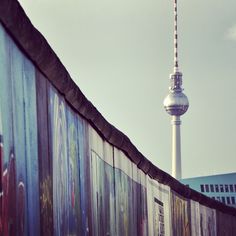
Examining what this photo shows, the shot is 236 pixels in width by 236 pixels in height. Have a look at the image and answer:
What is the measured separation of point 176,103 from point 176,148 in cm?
1605

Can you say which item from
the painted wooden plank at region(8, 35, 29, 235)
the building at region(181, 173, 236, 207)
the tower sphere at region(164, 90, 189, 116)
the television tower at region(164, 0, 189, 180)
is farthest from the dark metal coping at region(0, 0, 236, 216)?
the television tower at region(164, 0, 189, 180)

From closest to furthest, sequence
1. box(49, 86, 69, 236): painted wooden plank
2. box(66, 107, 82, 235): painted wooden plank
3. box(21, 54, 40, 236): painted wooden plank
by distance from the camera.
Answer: box(21, 54, 40, 236): painted wooden plank → box(49, 86, 69, 236): painted wooden plank → box(66, 107, 82, 235): painted wooden plank

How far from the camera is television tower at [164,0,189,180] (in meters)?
178

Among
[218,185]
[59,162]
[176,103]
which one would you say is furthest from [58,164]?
[176,103]

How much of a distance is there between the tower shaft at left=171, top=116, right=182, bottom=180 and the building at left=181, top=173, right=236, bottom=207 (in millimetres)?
14997

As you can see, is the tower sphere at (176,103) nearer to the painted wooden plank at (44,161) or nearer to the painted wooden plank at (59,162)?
the painted wooden plank at (59,162)

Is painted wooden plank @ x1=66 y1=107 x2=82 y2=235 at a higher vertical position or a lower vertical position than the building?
lower

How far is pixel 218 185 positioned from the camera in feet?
563

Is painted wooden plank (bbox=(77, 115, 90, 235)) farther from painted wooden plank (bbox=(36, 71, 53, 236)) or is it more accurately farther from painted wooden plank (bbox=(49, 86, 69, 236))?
painted wooden plank (bbox=(36, 71, 53, 236))

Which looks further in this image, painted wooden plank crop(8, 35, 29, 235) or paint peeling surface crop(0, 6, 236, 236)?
painted wooden plank crop(8, 35, 29, 235)

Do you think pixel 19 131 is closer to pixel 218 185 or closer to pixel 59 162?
pixel 59 162

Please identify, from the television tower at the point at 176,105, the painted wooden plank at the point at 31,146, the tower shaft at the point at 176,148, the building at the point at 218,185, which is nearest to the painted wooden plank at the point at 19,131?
the painted wooden plank at the point at 31,146

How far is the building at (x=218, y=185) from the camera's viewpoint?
169m

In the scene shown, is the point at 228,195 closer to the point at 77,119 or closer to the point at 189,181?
the point at 189,181
